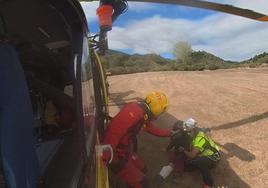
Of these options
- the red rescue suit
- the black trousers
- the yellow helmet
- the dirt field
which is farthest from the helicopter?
the dirt field

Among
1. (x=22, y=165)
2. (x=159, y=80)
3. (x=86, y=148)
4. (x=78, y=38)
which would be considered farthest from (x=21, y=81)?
(x=159, y=80)

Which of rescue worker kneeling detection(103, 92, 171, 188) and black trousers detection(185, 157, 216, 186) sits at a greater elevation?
rescue worker kneeling detection(103, 92, 171, 188)

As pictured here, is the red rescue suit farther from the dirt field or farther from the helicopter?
the helicopter

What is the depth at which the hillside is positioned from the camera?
25591mm

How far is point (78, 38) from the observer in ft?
10.8

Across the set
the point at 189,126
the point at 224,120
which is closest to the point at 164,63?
the point at 224,120

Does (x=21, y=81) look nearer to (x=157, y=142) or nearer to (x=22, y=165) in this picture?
(x=22, y=165)

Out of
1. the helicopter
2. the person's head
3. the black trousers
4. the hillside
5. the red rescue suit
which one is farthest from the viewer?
the hillside

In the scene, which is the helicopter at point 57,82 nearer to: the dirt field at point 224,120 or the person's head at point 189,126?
the person's head at point 189,126

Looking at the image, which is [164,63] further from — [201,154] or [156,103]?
[156,103]

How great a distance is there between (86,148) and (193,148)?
4.47 m

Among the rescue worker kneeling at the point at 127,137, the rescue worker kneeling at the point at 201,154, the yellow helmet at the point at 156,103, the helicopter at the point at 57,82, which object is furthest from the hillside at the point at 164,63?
the helicopter at the point at 57,82

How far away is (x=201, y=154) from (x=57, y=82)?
3.42 m

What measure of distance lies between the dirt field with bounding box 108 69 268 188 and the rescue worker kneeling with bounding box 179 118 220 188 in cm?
27
